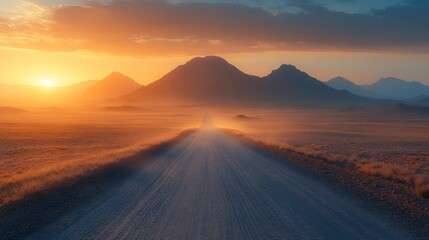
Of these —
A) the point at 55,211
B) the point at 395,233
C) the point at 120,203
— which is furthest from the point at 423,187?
the point at 55,211

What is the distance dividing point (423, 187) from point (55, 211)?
39.8 feet

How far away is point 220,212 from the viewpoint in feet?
38.9

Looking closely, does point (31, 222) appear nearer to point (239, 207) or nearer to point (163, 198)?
point (163, 198)

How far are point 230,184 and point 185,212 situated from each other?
4702mm

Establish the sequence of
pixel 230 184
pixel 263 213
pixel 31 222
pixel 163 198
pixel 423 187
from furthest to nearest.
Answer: pixel 230 184, pixel 423 187, pixel 163 198, pixel 263 213, pixel 31 222

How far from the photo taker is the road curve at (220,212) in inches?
386

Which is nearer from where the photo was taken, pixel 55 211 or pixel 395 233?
pixel 395 233

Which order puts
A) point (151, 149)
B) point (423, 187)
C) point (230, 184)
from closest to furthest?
point (423, 187) < point (230, 184) < point (151, 149)

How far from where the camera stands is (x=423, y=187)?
15242 mm

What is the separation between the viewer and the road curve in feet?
32.2

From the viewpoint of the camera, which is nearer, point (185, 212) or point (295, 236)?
point (295, 236)

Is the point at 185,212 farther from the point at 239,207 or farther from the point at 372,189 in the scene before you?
the point at 372,189

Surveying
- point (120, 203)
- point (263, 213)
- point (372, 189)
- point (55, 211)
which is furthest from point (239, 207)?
point (372, 189)

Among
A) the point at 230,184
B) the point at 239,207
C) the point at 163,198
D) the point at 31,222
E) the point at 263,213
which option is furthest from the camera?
the point at 230,184
